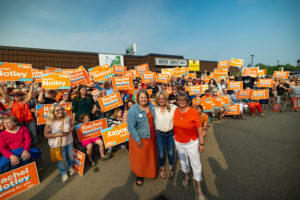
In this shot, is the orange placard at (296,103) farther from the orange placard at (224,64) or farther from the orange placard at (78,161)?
the orange placard at (78,161)

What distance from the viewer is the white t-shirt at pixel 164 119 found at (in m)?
2.58

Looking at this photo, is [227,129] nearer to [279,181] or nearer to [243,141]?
[243,141]

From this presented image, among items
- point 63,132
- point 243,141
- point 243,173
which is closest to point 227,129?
point 243,141

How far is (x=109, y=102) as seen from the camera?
481 cm

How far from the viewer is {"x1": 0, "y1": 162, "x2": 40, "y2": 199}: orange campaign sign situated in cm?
257

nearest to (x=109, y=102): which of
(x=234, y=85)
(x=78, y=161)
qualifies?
(x=78, y=161)

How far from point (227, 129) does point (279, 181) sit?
10.1 ft

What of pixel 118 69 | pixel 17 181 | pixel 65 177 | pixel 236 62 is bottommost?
pixel 65 177

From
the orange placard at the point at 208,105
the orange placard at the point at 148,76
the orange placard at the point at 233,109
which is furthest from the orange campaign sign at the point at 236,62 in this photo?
the orange placard at the point at 148,76

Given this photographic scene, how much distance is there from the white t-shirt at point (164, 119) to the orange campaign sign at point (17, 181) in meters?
2.97

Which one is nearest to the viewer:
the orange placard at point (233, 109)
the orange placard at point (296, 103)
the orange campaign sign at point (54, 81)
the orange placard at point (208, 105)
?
the orange campaign sign at point (54, 81)

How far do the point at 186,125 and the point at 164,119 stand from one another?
18.3 inches

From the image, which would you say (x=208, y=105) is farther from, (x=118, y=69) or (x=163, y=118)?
(x=118, y=69)

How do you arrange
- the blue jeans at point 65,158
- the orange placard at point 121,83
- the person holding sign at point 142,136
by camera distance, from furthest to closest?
the orange placard at point 121,83 < the blue jeans at point 65,158 < the person holding sign at point 142,136
